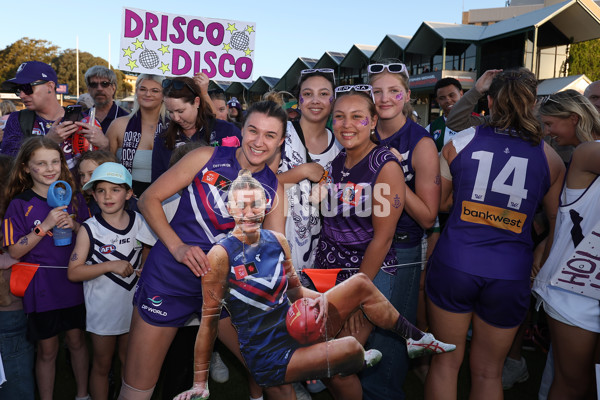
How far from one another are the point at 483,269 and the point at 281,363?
3.99ft

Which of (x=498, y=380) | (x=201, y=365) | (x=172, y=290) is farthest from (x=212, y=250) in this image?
(x=498, y=380)

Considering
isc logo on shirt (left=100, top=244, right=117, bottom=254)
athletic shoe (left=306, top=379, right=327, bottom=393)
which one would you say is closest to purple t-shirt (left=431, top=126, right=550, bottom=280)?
athletic shoe (left=306, top=379, right=327, bottom=393)

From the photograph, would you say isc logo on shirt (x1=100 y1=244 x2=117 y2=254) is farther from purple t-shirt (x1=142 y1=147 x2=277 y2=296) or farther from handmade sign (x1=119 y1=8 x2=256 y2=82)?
handmade sign (x1=119 y1=8 x2=256 y2=82)

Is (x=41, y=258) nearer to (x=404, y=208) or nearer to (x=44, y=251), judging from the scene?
(x=44, y=251)

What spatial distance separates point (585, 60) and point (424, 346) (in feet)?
98.8

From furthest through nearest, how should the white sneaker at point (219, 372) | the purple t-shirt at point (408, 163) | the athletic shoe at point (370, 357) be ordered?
the white sneaker at point (219, 372), the purple t-shirt at point (408, 163), the athletic shoe at point (370, 357)

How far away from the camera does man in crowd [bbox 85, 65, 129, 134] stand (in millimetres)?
4670

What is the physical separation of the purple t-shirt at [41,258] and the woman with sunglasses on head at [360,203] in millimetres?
1780

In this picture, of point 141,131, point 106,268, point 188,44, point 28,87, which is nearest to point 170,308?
point 106,268

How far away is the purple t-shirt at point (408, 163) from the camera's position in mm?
2584

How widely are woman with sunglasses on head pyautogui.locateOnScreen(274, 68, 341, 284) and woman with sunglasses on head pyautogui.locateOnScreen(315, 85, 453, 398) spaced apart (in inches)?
4.3

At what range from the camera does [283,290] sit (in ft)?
6.51

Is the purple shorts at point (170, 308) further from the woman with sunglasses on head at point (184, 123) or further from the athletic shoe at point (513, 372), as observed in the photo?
the athletic shoe at point (513, 372)

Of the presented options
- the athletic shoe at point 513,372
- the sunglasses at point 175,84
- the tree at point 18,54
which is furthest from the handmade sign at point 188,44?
the tree at point 18,54
